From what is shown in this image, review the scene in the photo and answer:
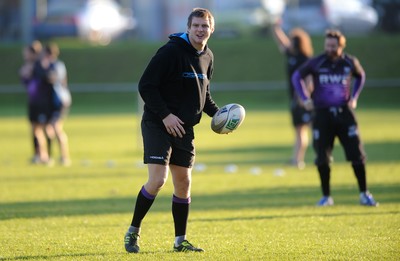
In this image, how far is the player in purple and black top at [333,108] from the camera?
1119cm

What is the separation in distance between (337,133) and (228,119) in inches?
133

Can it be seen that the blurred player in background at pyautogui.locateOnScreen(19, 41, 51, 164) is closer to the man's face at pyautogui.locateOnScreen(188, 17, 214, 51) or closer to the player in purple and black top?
the player in purple and black top

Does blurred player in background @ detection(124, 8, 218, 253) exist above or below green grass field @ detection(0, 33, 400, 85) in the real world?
above

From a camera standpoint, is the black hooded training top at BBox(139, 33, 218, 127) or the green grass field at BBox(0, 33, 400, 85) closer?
the black hooded training top at BBox(139, 33, 218, 127)

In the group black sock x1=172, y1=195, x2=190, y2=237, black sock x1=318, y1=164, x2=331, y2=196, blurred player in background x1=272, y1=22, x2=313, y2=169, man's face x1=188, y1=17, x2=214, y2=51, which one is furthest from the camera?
blurred player in background x1=272, y1=22, x2=313, y2=169

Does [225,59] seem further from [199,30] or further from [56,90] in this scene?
[199,30]

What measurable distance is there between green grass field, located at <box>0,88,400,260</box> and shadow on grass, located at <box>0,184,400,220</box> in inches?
0.5

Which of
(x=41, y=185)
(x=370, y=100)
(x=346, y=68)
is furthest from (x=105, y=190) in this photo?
(x=370, y=100)

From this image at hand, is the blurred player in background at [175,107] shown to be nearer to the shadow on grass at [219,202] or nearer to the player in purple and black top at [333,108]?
the shadow on grass at [219,202]

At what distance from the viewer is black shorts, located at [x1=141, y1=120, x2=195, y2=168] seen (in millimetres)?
7824

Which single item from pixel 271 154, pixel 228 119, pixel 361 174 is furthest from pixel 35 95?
pixel 228 119

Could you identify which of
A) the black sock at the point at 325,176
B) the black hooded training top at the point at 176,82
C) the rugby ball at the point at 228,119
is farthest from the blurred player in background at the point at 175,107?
the black sock at the point at 325,176

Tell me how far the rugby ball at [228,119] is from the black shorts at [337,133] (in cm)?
314

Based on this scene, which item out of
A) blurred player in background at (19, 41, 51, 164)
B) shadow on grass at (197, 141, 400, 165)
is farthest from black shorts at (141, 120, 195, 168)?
blurred player in background at (19, 41, 51, 164)
